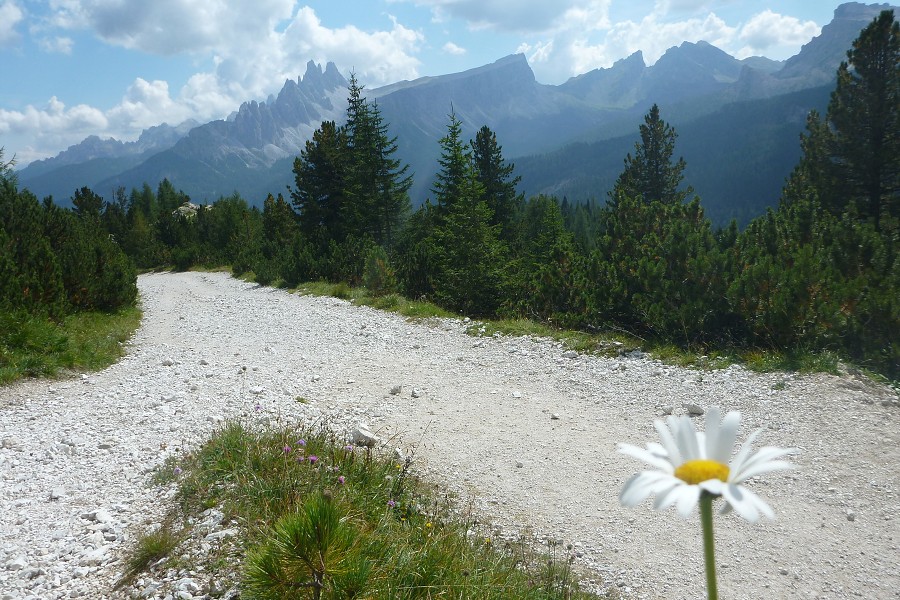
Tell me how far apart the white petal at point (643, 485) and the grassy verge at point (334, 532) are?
1543 mm

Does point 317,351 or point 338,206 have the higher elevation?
point 338,206

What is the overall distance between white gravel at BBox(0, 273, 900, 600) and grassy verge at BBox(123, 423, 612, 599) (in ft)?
1.20

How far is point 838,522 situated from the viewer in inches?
173

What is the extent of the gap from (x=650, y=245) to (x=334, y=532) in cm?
938

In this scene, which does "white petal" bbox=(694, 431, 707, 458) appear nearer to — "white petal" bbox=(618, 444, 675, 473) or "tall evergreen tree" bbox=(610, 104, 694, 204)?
"white petal" bbox=(618, 444, 675, 473)

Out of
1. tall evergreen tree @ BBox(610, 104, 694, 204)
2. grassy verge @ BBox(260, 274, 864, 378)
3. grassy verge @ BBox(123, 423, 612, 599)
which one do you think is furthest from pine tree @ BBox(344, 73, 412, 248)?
grassy verge @ BBox(123, 423, 612, 599)

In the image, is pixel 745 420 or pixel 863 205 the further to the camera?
pixel 863 205

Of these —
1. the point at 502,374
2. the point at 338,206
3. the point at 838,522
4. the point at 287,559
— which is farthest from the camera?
the point at 338,206

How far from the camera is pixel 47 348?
8977mm

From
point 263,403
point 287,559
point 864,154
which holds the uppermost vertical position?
point 864,154

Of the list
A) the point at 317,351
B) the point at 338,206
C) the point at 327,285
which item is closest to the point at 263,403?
the point at 317,351

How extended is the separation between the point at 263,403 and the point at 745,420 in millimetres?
6002

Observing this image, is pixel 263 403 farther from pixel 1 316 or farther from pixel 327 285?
pixel 327 285

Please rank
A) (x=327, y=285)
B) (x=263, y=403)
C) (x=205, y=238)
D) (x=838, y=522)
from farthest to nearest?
(x=205, y=238)
(x=327, y=285)
(x=263, y=403)
(x=838, y=522)
